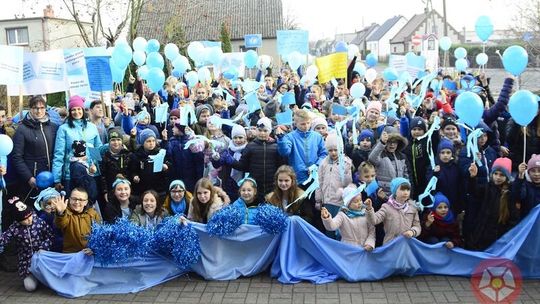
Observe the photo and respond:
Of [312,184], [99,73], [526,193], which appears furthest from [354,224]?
[99,73]

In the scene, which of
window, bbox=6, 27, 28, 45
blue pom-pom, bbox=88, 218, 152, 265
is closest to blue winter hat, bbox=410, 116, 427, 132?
blue pom-pom, bbox=88, 218, 152, 265

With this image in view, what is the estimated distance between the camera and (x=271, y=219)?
5.39m

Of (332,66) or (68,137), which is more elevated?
(332,66)

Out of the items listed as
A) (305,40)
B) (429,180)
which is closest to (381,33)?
(305,40)

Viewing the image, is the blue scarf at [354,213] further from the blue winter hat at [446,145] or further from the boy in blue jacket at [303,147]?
the blue winter hat at [446,145]

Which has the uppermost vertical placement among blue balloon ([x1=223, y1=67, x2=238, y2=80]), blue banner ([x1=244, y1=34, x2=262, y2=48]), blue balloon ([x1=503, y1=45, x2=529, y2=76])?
blue banner ([x1=244, y1=34, x2=262, y2=48])

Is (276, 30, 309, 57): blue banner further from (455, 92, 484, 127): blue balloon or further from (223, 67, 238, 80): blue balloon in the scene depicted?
(455, 92, 484, 127): blue balloon

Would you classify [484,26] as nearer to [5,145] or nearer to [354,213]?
[354,213]

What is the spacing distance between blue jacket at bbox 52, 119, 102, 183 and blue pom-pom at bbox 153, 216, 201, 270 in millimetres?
1501

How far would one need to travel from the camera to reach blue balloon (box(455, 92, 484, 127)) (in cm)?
567

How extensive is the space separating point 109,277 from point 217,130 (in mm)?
2289

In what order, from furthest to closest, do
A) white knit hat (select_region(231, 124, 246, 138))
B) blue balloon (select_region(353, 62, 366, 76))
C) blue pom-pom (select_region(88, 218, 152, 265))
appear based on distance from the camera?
blue balloon (select_region(353, 62, 366, 76))
white knit hat (select_region(231, 124, 246, 138))
blue pom-pom (select_region(88, 218, 152, 265))

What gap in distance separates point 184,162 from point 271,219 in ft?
5.42

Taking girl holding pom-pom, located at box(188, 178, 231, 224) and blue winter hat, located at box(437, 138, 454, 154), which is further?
blue winter hat, located at box(437, 138, 454, 154)
